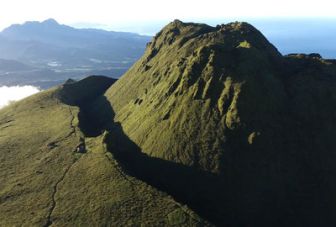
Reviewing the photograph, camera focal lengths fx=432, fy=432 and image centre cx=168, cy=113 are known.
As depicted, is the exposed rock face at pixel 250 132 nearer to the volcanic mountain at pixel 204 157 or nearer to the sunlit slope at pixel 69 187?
the volcanic mountain at pixel 204 157

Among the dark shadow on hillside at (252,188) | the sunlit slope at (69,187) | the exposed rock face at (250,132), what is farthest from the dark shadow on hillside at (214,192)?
the sunlit slope at (69,187)

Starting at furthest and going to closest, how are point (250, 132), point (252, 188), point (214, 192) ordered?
1. point (250, 132)
2. point (214, 192)
3. point (252, 188)

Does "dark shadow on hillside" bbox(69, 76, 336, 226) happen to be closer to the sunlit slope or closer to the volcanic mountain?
the volcanic mountain

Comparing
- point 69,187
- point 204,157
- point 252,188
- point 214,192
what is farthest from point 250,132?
point 69,187

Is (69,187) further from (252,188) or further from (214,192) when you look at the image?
(252,188)

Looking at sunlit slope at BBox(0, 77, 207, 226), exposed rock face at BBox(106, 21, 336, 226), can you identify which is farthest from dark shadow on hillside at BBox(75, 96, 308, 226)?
sunlit slope at BBox(0, 77, 207, 226)

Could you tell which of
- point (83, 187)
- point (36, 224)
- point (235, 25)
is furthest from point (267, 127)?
point (235, 25)

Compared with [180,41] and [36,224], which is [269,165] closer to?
[36,224]
